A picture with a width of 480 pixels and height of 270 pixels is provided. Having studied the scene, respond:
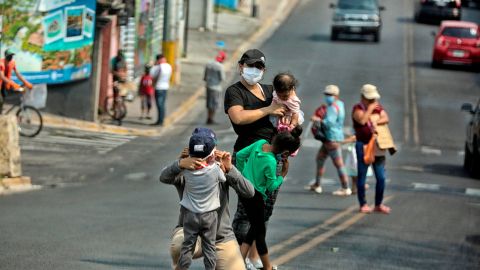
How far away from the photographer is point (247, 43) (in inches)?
1879

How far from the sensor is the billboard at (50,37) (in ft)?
91.3

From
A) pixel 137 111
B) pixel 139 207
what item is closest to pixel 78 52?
pixel 137 111

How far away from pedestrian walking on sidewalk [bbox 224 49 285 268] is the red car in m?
35.3

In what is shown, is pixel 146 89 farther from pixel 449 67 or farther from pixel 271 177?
pixel 271 177

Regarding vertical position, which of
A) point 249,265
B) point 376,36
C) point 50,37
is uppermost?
point 376,36

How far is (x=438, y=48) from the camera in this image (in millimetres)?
Result: 44812

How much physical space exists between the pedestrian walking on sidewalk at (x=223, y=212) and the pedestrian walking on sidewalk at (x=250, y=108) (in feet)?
2.89

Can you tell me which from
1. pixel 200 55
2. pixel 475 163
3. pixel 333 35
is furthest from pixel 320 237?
pixel 333 35

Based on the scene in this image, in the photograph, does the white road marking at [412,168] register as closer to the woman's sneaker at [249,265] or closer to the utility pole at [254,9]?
the woman's sneaker at [249,265]

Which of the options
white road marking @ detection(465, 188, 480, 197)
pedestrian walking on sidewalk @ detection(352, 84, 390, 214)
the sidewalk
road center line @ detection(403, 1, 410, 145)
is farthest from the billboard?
pedestrian walking on sidewalk @ detection(352, 84, 390, 214)

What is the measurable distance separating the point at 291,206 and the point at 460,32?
29797 mm

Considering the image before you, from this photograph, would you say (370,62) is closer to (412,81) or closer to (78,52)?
(412,81)

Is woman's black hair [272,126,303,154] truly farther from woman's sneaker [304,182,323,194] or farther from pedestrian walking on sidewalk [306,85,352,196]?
woman's sneaker [304,182,323,194]

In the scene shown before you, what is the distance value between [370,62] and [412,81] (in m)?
3.70
